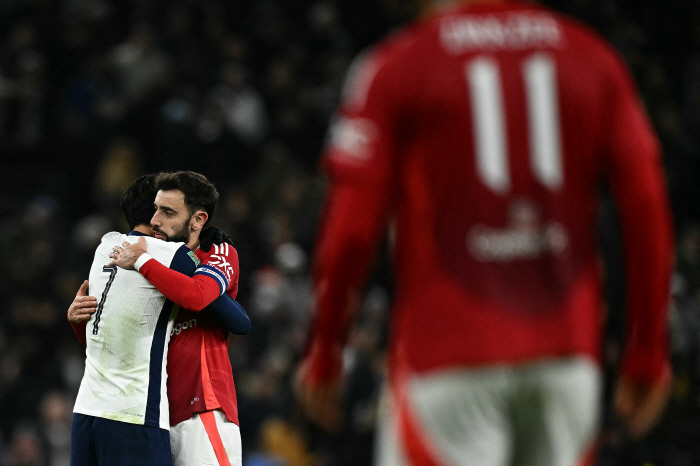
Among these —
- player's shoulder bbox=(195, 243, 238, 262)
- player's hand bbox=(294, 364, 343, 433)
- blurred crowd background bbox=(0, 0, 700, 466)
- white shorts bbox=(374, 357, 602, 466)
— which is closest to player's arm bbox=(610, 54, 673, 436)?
white shorts bbox=(374, 357, 602, 466)

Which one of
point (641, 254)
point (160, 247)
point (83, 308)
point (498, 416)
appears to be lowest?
point (83, 308)

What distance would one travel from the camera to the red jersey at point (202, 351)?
4812 millimetres

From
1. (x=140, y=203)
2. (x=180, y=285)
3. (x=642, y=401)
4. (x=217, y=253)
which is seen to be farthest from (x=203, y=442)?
(x=642, y=401)

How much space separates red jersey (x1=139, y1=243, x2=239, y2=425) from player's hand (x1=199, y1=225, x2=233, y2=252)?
0.03m

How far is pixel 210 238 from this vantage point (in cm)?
517

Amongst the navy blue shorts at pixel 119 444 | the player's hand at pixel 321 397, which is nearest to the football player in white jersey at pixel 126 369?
the navy blue shorts at pixel 119 444

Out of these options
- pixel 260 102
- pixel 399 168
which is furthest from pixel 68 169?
pixel 399 168

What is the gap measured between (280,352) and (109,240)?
6261 millimetres

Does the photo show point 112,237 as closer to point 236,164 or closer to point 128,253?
point 128,253

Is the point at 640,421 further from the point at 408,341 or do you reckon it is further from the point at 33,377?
the point at 33,377

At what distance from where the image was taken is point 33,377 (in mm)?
11492

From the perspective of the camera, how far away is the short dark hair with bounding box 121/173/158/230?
503 centimetres

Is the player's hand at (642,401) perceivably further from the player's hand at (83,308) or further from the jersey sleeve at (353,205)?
the player's hand at (83,308)

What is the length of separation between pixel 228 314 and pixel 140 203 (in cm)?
71
